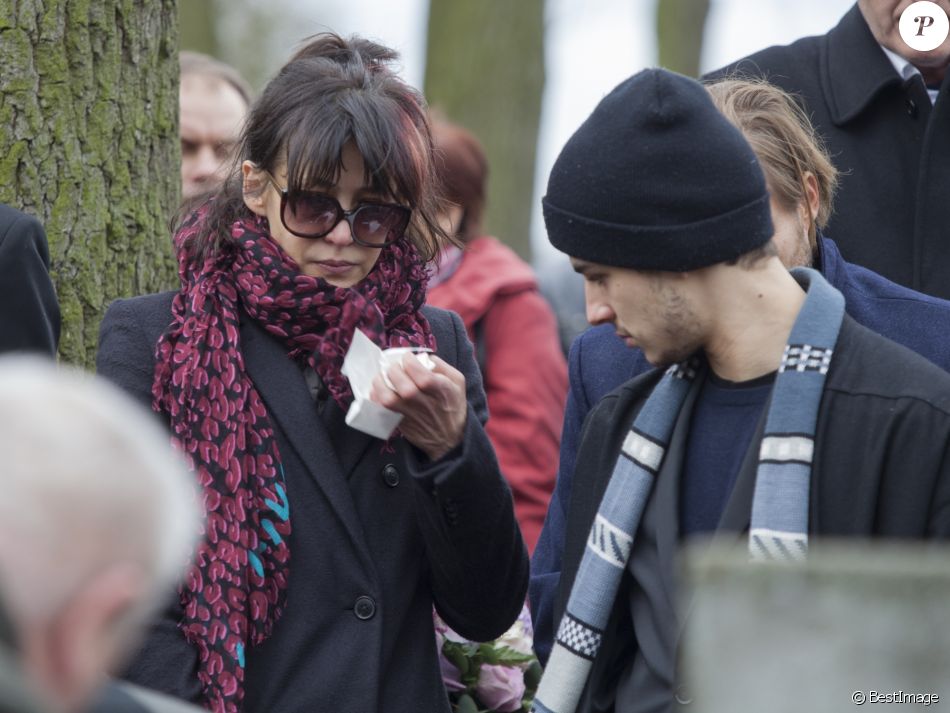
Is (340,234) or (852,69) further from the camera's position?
(852,69)

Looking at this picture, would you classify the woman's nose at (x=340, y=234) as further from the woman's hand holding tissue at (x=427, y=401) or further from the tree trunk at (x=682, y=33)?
the tree trunk at (x=682, y=33)

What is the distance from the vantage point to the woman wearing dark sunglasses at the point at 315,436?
2793mm

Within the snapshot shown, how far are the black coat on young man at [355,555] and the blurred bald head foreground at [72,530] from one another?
1335 mm

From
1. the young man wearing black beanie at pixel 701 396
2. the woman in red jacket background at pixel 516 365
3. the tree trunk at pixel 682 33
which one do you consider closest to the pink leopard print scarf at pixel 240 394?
the young man wearing black beanie at pixel 701 396

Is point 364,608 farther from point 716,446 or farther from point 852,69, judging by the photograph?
point 852,69

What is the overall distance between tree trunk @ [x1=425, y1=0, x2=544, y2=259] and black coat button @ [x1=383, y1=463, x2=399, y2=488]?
6606mm

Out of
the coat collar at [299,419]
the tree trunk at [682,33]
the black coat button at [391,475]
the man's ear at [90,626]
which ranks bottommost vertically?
the tree trunk at [682,33]

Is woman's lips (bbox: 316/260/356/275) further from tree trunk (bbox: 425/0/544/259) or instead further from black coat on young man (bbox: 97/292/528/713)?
tree trunk (bbox: 425/0/544/259)

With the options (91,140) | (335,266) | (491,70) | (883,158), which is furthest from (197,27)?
(335,266)

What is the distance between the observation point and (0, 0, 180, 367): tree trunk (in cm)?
355

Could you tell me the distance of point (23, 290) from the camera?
3.06 m

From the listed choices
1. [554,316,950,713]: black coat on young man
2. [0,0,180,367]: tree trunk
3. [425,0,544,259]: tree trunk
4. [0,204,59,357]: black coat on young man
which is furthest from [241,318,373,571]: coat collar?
[425,0,544,259]: tree trunk

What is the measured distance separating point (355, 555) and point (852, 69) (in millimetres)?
1707

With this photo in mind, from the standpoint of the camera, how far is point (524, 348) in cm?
484
